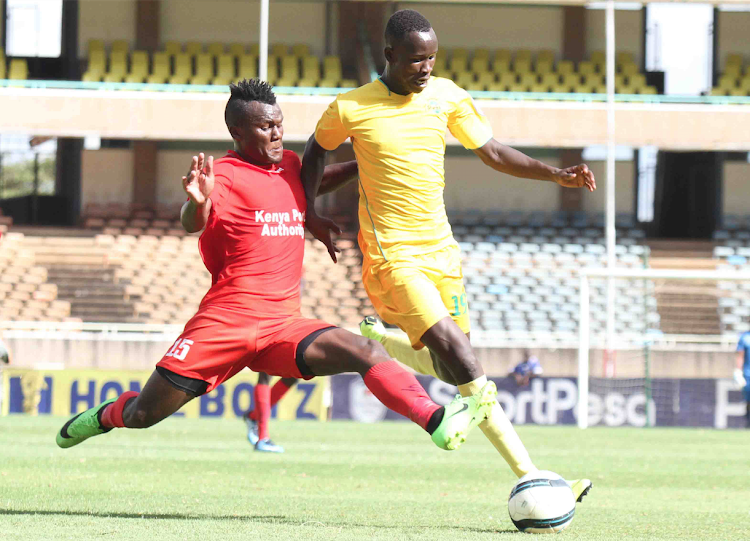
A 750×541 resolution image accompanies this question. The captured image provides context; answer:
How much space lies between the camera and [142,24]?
29266 millimetres

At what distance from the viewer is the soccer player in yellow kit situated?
5.78 metres

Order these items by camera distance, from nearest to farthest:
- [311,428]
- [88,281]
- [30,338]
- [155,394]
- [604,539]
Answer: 1. [604,539]
2. [155,394]
3. [311,428]
4. [30,338]
5. [88,281]

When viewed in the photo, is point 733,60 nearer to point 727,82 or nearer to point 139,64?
point 727,82

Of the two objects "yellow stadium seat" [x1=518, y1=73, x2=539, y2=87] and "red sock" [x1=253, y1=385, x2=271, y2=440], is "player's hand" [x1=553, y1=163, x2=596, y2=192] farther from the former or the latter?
"yellow stadium seat" [x1=518, y1=73, x2=539, y2=87]

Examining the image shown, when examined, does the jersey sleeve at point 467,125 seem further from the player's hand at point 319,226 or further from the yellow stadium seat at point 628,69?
the yellow stadium seat at point 628,69

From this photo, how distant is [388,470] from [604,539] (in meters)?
4.24

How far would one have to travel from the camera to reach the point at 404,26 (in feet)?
19.1

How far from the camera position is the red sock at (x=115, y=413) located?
578 centimetres

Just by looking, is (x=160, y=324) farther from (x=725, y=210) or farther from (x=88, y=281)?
(x=725, y=210)

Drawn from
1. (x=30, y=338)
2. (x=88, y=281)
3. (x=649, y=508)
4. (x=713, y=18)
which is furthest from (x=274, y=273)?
(x=713, y=18)

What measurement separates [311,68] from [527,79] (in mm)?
5299

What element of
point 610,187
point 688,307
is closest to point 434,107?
point 688,307

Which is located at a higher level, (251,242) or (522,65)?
(522,65)

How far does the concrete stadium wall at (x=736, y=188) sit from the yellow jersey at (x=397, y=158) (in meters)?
24.9
